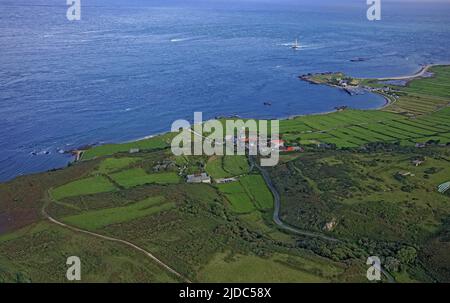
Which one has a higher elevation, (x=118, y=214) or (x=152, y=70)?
(x=152, y=70)

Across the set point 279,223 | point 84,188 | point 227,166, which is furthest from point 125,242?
point 227,166

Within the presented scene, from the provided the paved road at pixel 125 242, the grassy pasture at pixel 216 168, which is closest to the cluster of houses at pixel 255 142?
the grassy pasture at pixel 216 168

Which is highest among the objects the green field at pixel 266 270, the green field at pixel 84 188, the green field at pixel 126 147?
the green field at pixel 126 147

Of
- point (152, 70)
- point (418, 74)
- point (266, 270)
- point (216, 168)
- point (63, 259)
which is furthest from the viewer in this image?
point (418, 74)

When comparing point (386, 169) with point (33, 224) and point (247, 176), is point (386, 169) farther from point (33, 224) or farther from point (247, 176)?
point (33, 224)

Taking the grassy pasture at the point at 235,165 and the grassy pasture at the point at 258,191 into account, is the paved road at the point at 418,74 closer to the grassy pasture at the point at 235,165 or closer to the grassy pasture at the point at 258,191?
the grassy pasture at the point at 235,165

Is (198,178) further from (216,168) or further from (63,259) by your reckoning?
(63,259)

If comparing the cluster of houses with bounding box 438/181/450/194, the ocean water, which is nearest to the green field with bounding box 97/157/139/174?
the ocean water
